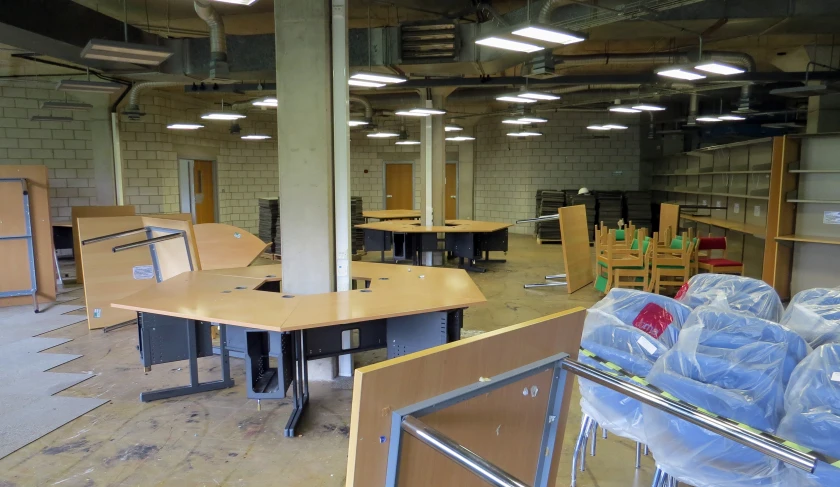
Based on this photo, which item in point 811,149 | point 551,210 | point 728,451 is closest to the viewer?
point 728,451

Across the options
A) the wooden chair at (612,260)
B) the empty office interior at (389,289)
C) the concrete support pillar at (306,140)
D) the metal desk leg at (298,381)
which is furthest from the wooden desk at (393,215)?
the metal desk leg at (298,381)

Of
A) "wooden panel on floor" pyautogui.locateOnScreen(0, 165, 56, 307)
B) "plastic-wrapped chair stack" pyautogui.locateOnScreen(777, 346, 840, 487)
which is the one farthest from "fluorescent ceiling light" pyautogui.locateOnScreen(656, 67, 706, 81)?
"wooden panel on floor" pyautogui.locateOnScreen(0, 165, 56, 307)

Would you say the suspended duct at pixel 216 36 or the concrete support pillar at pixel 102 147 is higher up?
the suspended duct at pixel 216 36

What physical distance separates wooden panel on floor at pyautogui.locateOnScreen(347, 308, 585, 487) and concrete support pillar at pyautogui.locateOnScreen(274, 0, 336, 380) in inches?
100

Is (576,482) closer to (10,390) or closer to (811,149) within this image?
(10,390)

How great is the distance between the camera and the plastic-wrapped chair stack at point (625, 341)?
2443 millimetres

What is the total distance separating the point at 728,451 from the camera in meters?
1.93

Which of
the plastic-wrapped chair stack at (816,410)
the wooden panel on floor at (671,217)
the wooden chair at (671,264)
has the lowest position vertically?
the wooden chair at (671,264)

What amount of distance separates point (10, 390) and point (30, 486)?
170 centimetres

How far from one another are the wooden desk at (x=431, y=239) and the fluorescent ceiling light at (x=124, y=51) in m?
5.05

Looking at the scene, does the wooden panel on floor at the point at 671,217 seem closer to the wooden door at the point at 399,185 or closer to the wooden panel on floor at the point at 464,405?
the wooden panel on floor at the point at 464,405

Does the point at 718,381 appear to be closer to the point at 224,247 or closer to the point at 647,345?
the point at 647,345

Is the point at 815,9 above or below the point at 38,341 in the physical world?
above

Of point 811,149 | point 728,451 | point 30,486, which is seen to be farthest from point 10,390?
point 811,149
